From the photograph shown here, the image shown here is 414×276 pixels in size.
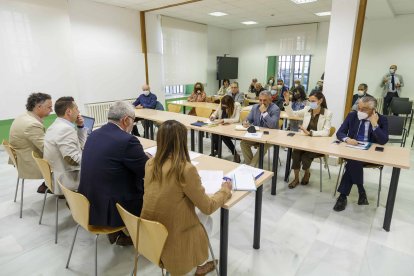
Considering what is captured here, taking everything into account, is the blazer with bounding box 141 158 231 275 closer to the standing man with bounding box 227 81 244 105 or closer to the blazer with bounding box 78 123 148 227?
the blazer with bounding box 78 123 148 227

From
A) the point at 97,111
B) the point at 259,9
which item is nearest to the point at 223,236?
the point at 97,111

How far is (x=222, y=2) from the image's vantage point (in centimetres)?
578

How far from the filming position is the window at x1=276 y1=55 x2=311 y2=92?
9000 mm

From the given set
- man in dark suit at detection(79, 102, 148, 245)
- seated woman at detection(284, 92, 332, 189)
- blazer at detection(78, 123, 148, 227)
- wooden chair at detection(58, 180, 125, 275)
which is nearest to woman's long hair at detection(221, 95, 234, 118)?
seated woman at detection(284, 92, 332, 189)

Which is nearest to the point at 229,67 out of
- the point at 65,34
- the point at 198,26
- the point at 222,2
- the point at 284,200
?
the point at 198,26

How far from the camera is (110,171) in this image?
1.67 metres

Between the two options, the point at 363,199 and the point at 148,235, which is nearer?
the point at 148,235

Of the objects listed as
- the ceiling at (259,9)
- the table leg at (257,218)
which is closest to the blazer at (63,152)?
the table leg at (257,218)

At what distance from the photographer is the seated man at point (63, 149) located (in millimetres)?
2197

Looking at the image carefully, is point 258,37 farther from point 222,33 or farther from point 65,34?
point 65,34

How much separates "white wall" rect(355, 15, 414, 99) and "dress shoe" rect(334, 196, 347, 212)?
6.50 meters

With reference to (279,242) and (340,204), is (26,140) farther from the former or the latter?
(340,204)

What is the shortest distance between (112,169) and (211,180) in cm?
71

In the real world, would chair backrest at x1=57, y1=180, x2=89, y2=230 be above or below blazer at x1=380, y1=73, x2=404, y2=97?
below
